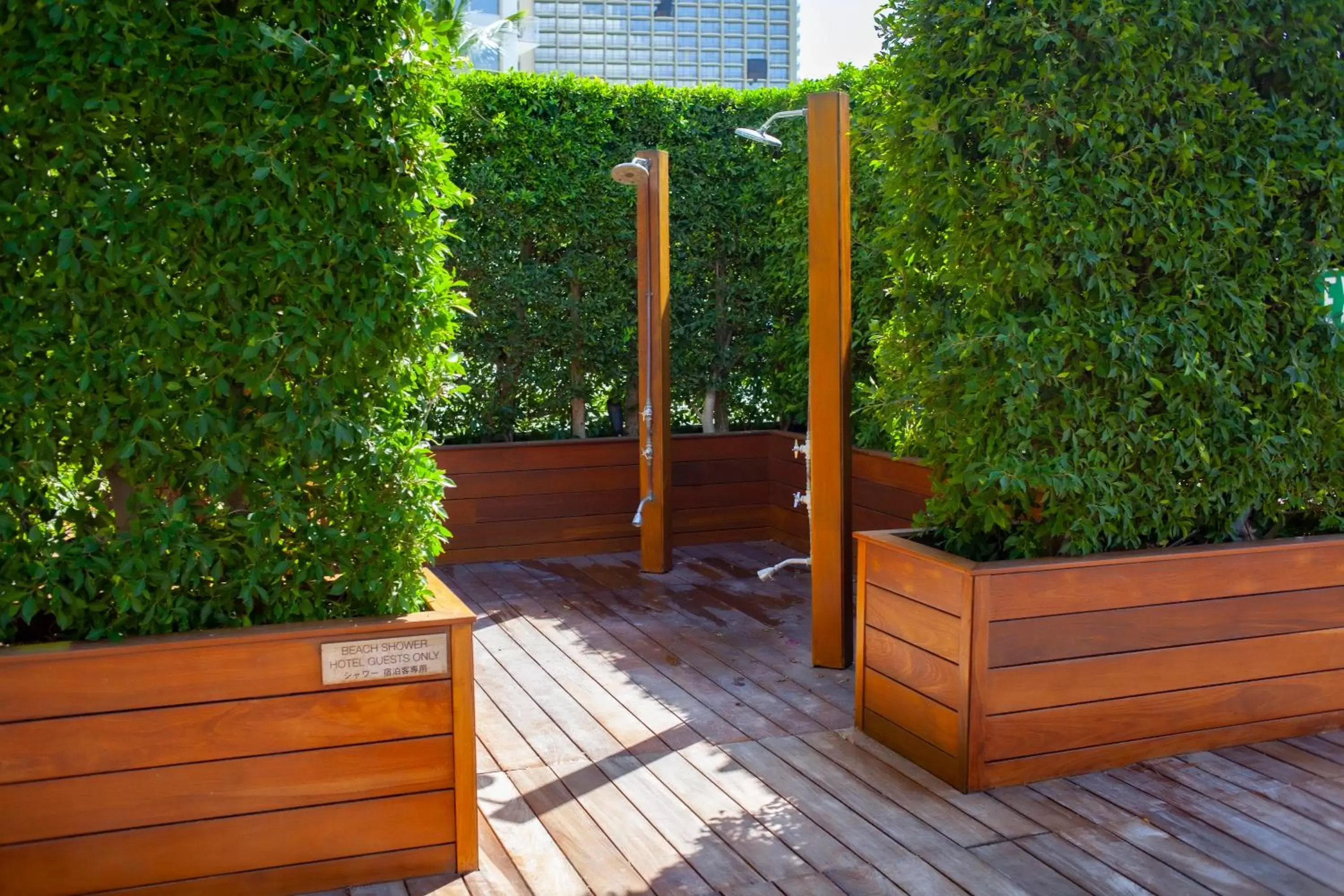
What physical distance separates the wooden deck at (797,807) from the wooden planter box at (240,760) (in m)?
0.15

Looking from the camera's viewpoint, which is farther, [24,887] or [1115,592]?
[1115,592]

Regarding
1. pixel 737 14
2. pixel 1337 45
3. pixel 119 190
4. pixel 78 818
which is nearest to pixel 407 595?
pixel 78 818

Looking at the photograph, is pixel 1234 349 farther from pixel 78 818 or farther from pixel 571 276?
pixel 571 276

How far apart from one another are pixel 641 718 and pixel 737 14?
12706cm

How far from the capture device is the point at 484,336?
6.45 metres

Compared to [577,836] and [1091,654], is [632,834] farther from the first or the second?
[1091,654]

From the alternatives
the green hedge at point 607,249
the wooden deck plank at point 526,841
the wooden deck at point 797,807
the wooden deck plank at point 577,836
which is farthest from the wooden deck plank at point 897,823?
the green hedge at point 607,249

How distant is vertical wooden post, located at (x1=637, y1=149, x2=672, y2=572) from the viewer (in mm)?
5840

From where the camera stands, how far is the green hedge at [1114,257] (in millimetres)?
3145

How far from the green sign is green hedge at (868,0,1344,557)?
0.05 metres

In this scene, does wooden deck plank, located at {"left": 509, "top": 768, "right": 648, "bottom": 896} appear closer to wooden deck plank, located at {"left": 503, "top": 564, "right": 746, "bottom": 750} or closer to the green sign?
wooden deck plank, located at {"left": 503, "top": 564, "right": 746, "bottom": 750}

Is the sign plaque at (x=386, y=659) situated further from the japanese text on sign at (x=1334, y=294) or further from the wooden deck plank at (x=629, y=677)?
the japanese text on sign at (x=1334, y=294)

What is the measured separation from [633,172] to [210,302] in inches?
134

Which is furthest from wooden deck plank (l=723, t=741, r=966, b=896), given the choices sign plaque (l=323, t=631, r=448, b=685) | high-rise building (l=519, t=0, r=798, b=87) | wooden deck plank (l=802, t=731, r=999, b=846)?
high-rise building (l=519, t=0, r=798, b=87)
